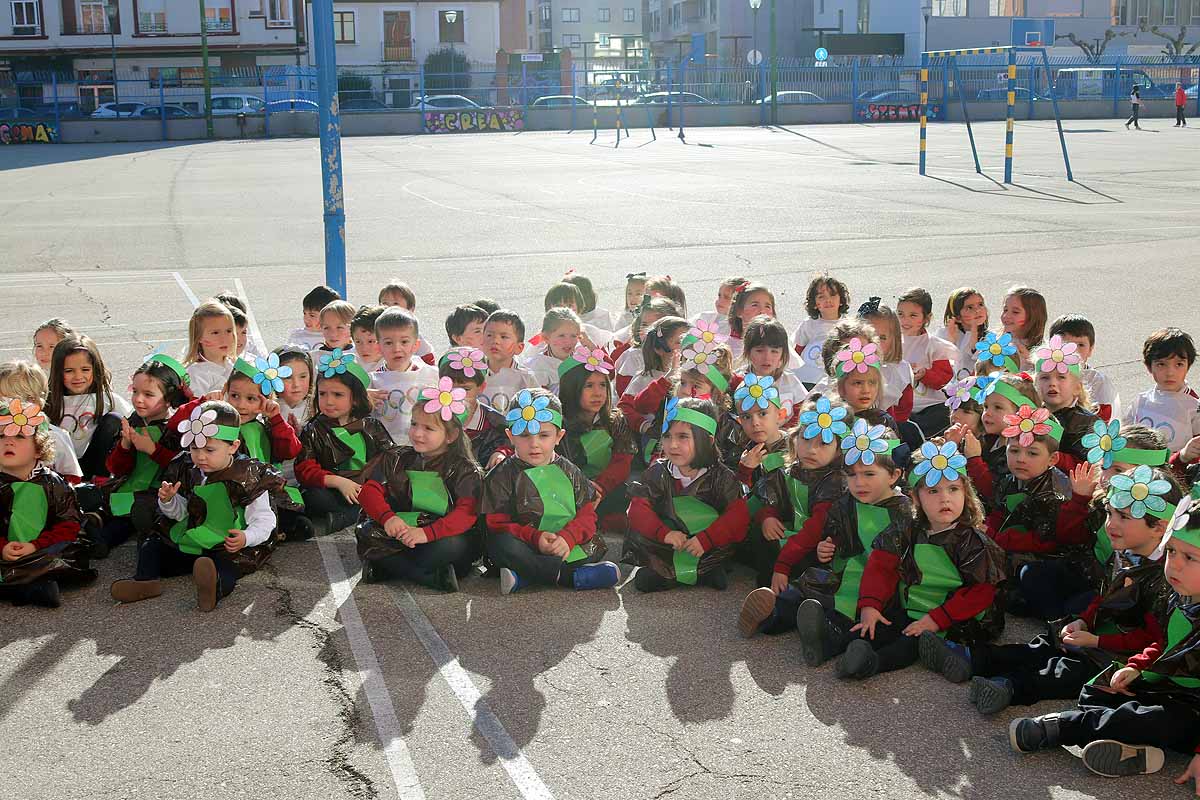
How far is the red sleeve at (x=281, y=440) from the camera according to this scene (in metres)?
6.85

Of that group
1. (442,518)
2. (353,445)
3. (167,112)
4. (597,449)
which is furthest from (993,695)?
(167,112)

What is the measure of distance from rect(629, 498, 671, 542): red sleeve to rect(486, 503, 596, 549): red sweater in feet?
0.66

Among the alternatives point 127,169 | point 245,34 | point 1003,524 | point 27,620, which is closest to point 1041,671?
point 1003,524

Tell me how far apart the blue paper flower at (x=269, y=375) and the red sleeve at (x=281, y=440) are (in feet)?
0.58

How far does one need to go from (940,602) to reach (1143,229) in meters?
15.3

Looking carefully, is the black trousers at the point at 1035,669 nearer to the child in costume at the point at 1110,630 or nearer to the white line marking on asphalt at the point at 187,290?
the child in costume at the point at 1110,630

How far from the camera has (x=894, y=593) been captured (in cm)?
541

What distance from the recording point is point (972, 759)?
4520mm

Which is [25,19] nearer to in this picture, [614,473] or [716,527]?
[614,473]

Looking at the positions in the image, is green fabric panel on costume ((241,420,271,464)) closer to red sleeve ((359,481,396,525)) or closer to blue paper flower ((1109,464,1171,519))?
red sleeve ((359,481,396,525))

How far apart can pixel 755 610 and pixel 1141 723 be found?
1668mm

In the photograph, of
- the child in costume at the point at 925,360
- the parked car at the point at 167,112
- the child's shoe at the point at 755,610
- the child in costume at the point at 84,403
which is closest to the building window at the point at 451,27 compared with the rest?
the parked car at the point at 167,112

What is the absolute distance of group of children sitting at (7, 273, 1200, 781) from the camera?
4.96m

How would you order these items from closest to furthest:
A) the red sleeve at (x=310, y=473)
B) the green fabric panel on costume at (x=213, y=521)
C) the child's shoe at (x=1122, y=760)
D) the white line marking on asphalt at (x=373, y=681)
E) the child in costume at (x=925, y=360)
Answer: the child's shoe at (x=1122, y=760) < the white line marking on asphalt at (x=373, y=681) < the green fabric panel on costume at (x=213, y=521) < the red sleeve at (x=310, y=473) < the child in costume at (x=925, y=360)
